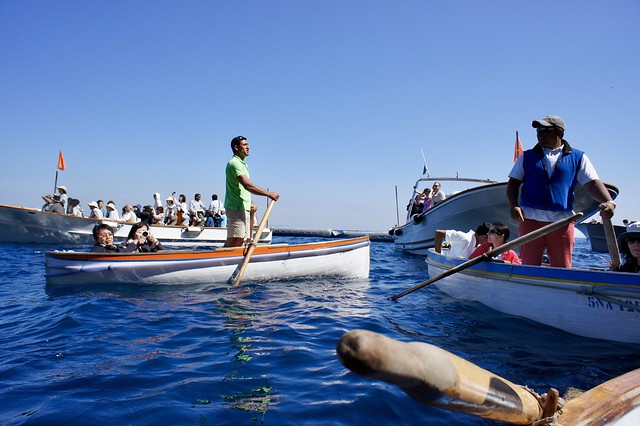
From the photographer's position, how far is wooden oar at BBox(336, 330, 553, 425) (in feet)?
3.94

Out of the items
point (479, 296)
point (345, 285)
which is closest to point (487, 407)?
point (479, 296)

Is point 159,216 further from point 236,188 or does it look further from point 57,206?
point 236,188

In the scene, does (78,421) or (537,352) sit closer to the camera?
(78,421)

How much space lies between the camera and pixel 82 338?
4.31 meters

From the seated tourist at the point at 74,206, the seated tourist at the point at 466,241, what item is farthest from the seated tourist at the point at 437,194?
the seated tourist at the point at 74,206

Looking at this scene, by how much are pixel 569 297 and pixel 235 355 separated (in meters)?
3.44

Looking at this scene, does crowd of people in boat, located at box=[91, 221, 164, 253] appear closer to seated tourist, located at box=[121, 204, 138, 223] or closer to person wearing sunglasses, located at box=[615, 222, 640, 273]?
person wearing sunglasses, located at box=[615, 222, 640, 273]

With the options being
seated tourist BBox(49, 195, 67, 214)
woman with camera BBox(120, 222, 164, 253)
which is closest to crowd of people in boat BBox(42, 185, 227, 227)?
seated tourist BBox(49, 195, 67, 214)

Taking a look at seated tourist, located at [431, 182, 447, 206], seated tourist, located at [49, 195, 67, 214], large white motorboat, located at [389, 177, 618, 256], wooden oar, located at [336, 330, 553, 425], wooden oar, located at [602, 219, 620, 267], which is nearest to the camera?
wooden oar, located at [336, 330, 553, 425]

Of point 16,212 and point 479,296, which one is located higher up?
point 16,212

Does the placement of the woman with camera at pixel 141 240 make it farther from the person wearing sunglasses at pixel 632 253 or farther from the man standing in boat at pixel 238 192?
the person wearing sunglasses at pixel 632 253

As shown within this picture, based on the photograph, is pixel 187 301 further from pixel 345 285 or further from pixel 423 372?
pixel 423 372

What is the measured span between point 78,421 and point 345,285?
230 inches

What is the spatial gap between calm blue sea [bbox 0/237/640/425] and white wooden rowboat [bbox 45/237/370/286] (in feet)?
1.10
